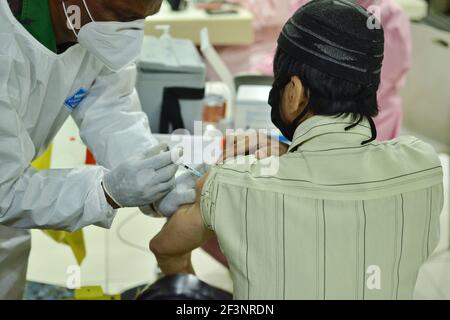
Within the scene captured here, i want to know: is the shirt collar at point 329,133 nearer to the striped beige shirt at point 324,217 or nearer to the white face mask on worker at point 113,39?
the striped beige shirt at point 324,217

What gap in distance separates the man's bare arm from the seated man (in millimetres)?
116

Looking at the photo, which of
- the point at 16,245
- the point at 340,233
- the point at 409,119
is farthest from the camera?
the point at 409,119

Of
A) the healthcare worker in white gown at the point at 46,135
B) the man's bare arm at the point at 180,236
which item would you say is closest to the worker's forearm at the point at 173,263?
the man's bare arm at the point at 180,236

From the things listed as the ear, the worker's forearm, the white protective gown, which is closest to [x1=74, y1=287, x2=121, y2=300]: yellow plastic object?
the white protective gown

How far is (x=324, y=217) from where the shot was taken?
1140 mm

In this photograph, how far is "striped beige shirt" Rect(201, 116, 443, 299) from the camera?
1144mm

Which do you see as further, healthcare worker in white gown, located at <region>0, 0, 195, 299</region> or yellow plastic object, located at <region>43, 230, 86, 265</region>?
yellow plastic object, located at <region>43, 230, 86, 265</region>

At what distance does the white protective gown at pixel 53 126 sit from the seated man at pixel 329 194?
0.34 metres

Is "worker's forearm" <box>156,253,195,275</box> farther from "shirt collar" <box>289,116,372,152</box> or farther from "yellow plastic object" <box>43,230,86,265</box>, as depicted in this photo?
"yellow plastic object" <box>43,230,86,265</box>

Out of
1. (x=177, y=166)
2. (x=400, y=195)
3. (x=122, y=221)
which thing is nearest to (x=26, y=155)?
(x=177, y=166)

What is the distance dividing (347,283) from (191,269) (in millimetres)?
514

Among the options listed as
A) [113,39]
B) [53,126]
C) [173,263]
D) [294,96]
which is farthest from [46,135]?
[294,96]
